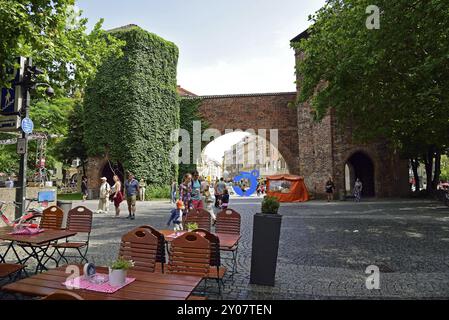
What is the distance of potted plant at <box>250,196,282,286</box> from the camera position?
4.81 metres

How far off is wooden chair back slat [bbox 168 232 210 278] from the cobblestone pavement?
1100 mm

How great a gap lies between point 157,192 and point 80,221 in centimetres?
1802

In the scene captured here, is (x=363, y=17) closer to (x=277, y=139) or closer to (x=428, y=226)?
(x=428, y=226)

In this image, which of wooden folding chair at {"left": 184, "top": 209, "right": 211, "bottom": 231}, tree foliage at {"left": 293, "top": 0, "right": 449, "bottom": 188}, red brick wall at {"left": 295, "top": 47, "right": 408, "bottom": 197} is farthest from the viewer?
red brick wall at {"left": 295, "top": 47, "right": 408, "bottom": 197}

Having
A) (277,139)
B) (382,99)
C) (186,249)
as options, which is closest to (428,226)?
(382,99)

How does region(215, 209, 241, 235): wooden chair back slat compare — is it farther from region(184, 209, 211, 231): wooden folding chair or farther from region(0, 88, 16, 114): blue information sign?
region(0, 88, 16, 114): blue information sign

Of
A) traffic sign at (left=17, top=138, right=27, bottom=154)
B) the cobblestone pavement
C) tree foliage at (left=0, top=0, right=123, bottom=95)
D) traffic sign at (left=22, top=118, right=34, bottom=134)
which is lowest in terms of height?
the cobblestone pavement

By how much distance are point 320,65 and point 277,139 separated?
53.7 ft

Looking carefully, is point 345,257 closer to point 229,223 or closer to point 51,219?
point 229,223

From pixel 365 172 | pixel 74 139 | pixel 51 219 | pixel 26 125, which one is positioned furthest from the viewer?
pixel 74 139

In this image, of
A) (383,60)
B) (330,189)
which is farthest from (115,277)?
(330,189)

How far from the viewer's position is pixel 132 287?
2732 mm

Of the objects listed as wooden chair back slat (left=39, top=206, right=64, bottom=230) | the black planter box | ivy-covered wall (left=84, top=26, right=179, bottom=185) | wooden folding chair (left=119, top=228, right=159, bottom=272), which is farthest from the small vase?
ivy-covered wall (left=84, top=26, right=179, bottom=185)

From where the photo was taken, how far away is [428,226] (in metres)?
10.3
